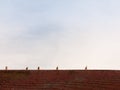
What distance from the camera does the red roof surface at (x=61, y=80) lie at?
21.3 m

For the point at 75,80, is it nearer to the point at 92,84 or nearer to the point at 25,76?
the point at 92,84

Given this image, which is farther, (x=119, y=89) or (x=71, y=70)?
(x=71, y=70)

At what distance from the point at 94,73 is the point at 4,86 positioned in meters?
5.54

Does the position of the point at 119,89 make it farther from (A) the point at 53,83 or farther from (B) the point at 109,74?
(A) the point at 53,83

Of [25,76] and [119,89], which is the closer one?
[119,89]

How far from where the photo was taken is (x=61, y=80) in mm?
21750

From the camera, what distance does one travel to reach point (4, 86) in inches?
861

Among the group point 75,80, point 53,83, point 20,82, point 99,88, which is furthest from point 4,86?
point 99,88

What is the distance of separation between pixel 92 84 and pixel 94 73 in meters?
0.82

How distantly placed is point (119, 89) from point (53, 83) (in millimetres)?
3947

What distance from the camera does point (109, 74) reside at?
21594 mm

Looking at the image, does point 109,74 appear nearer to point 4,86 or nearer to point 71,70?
point 71,70

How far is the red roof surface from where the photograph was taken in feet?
69.8

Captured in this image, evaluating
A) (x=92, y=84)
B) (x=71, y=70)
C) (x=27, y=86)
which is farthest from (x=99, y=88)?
(x=27, y=86)
